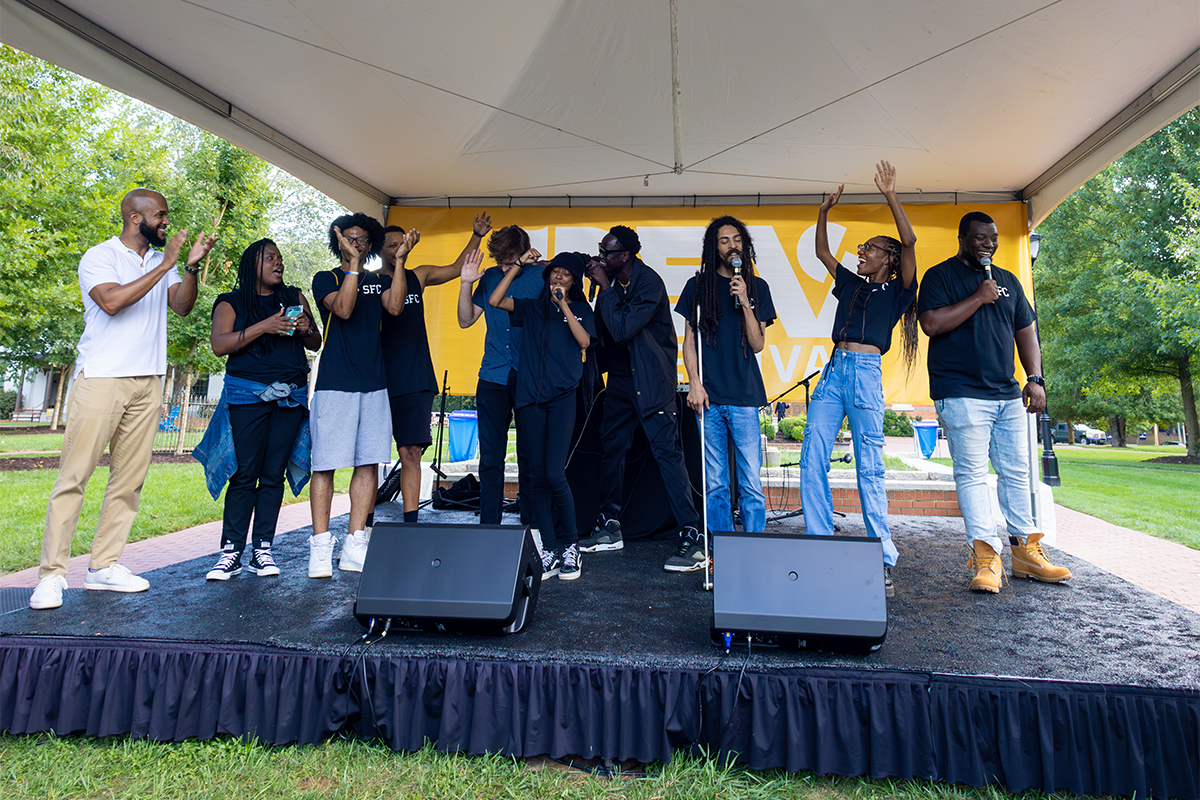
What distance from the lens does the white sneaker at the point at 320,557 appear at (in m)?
2.82

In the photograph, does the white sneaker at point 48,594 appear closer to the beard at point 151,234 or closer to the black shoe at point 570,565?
the beard at point 151,234

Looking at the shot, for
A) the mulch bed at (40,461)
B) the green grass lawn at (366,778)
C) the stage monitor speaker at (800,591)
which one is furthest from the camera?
the mulch bed at (40,461)

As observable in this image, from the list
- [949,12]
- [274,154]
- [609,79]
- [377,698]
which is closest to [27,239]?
[274,154]

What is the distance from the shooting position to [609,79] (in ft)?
10.9

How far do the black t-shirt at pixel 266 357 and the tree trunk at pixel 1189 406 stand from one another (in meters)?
19.7

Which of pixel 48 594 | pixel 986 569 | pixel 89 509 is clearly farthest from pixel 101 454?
pixel 89 509

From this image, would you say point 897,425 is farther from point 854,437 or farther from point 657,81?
point 657,81

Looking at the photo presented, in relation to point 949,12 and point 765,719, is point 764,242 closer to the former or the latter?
point 949,12

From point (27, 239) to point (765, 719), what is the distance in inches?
472

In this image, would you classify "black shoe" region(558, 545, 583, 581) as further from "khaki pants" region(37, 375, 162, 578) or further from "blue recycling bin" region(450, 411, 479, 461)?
"blue recycling bin" region(450, 411, 479, 461)

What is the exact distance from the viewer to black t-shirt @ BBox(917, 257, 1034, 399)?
9.10ft

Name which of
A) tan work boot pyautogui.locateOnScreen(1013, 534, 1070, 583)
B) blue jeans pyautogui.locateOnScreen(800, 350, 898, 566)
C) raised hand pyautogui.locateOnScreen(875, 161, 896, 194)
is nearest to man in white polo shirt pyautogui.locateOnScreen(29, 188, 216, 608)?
blue jeans pyautogui.locateOnScreen(800, 350, 898, 566)

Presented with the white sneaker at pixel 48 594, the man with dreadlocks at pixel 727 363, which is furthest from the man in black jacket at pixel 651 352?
the white sneaker at pixel 48 594

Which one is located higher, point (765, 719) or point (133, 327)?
point (133, 327)
